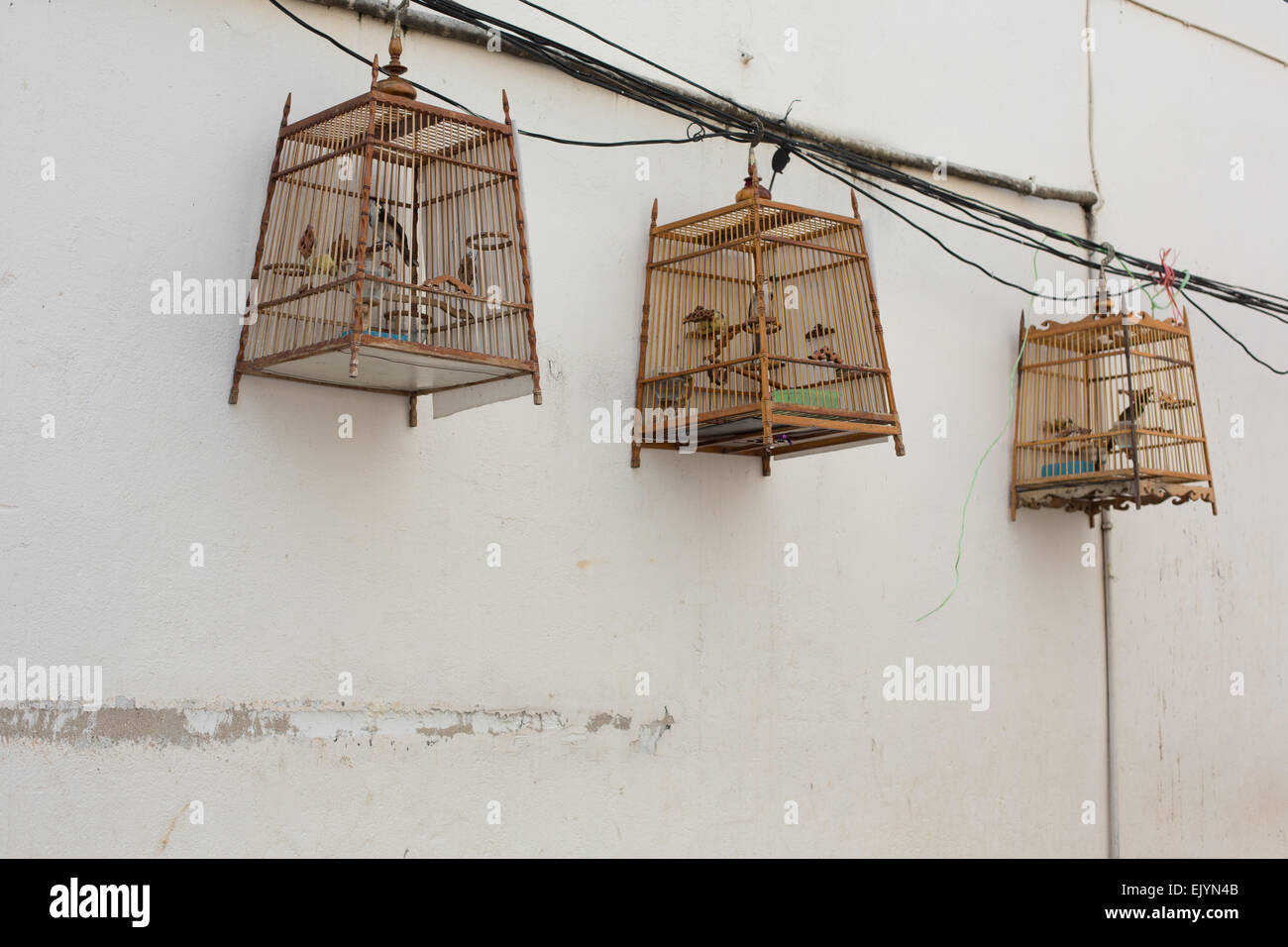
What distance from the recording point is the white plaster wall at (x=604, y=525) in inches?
140

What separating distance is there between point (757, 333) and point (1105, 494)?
1.94 meters

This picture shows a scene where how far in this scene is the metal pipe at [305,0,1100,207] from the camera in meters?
4.11

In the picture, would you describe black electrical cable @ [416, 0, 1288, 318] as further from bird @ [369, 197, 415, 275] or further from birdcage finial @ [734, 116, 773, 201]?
bird @ [369, 197, 415, 275]

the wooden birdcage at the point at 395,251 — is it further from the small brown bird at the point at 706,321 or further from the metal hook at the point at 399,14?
the small brown bird at the point at 706,321

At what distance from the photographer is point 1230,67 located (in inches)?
279

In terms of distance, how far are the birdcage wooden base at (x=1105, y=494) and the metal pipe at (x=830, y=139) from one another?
1367mm

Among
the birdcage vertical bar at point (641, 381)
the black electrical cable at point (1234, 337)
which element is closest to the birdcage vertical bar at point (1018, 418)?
the black electrical cable at point (1234, 337)

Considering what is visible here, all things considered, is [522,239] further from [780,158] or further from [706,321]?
[780,158]

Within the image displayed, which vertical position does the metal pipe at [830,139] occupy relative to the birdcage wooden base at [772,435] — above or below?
above

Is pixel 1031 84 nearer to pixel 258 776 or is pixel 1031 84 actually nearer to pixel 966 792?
pixel 966 792

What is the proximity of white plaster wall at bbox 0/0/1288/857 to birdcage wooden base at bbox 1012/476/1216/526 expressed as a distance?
0.15m

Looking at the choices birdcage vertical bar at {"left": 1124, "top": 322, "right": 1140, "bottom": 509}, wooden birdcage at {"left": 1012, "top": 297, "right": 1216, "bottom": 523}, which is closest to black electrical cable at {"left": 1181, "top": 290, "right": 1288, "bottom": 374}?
wooden birdcage at {"left": 1012, "top": 297, "right": 1216, "bottom": 523}

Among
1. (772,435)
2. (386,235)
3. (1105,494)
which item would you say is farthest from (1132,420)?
(386,235)

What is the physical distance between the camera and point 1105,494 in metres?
5.44
